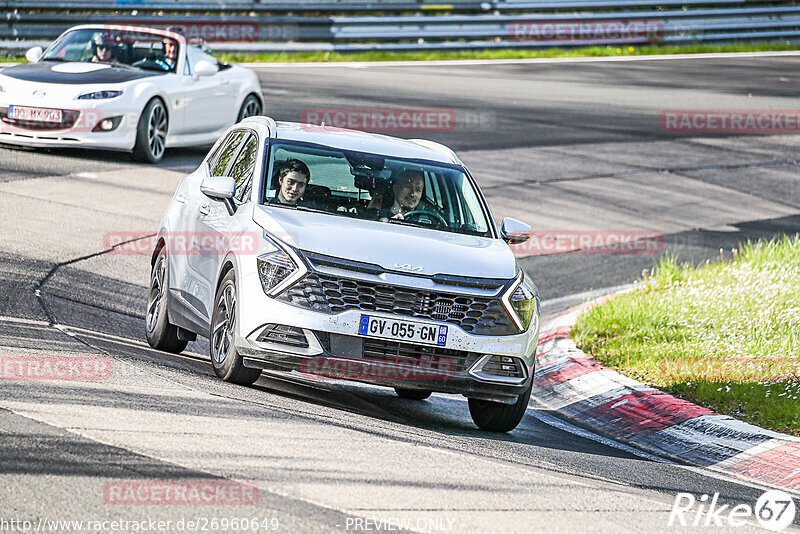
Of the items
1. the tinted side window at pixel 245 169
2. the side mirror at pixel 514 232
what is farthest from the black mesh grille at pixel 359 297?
the side mirror at pixel 514 232

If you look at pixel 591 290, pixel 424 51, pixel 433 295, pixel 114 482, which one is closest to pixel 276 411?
pixel 433 295

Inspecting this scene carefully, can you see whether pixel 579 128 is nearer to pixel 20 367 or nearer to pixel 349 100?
pixel 349 100

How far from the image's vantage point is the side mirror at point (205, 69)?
16391 millimetres

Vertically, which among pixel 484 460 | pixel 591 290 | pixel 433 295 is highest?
pixel 433 295

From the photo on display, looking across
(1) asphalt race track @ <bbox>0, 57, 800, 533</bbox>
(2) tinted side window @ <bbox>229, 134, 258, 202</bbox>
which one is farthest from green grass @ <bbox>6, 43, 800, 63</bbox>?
(2) tinted side window @ <bbox>229, 134, 258, 202</bbox>

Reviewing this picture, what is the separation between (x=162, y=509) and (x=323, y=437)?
1472 mm

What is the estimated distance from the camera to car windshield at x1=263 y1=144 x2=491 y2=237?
827 cm

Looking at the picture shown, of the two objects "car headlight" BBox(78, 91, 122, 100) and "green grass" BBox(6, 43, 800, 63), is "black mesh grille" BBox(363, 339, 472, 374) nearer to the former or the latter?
"car headlight" BBox(78, 91, 122, 100)

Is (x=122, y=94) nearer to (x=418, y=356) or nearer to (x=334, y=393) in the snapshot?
(x=334, y=393)

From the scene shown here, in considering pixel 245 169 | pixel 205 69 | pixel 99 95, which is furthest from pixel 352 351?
pixel 205 69

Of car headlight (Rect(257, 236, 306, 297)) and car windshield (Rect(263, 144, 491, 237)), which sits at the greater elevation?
car windshield (Rect(263, 144, 491, 237))

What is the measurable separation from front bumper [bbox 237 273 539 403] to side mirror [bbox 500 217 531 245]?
1.24 m

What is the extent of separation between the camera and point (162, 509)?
5086 millimetres

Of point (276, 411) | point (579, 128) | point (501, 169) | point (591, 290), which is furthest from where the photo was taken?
point (579, 128)
